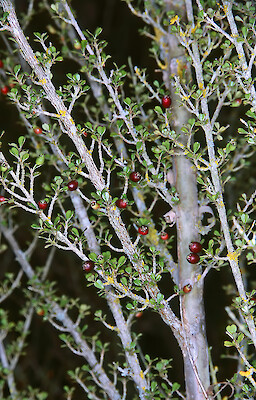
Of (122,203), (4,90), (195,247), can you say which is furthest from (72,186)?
(4,90)

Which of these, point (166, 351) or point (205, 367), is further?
point (166, 351)

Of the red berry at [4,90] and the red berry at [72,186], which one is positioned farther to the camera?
the red berry at [4,90]

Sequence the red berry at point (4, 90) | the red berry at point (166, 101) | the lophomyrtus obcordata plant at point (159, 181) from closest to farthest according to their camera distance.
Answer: the lophomyrtus obcordata plant at point (159, 181)
the red berry at point (166, 101)
the red berry at point (4, 90)

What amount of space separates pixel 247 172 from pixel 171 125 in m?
0.64

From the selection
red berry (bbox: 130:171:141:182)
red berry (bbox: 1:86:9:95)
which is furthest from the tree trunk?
red berry (bbox: 1:86:9:95)

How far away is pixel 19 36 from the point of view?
0.67m

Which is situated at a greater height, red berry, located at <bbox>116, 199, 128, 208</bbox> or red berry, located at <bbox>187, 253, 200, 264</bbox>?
red berry, located at <bbox>116, 199, 128, 208</bbox>

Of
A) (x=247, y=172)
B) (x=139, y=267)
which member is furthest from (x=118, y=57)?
(x=139, y=267)

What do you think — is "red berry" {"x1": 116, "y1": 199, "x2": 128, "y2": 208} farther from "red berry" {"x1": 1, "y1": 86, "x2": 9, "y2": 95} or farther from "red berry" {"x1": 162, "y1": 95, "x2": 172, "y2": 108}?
"red berry" {"x1": 1, "y1": 86, "x2": 9, "y2": 95}

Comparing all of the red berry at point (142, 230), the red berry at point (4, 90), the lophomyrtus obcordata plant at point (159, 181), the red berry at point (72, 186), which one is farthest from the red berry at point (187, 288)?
the red berry at point (4, 90)

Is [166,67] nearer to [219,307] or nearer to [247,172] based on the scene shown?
[247,172]

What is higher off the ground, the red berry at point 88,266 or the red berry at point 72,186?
the red berry at point 72,186

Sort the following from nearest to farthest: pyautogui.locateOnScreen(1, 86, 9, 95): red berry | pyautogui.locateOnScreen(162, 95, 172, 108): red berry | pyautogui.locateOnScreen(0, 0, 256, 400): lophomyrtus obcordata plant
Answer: pyautogui.locateOnScreen(0, 0, 256, 400): lophomyrtus obcordata plant, pyautogui.locateOnScreen(162, 95, 172, 108): red berry, pyautogui.locateOnScreen(1, 86, 9, 95): red berry

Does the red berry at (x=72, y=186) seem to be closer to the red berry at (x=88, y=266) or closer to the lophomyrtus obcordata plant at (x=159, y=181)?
the lophomyrtus obcordata plant at (x=159, y=181)
